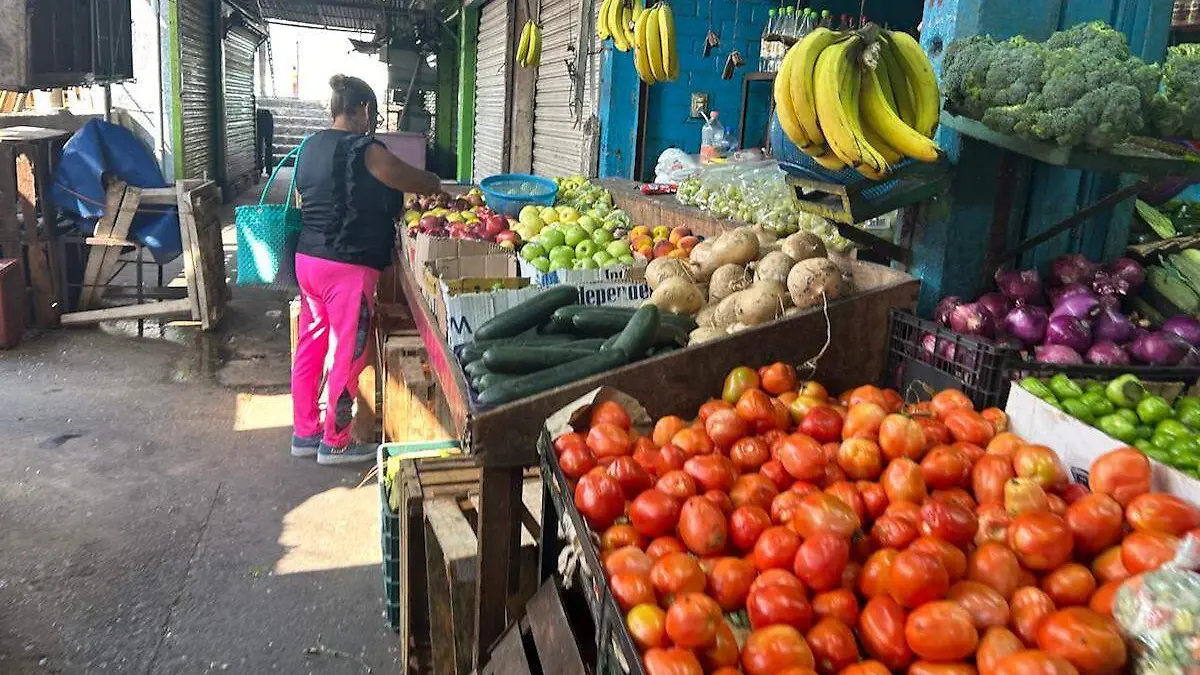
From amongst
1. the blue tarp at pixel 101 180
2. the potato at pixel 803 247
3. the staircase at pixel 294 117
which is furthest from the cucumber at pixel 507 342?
the staircase at pixel 294 117

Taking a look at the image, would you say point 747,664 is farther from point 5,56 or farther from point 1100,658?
point 5,56

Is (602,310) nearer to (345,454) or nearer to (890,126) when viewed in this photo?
(890,126)

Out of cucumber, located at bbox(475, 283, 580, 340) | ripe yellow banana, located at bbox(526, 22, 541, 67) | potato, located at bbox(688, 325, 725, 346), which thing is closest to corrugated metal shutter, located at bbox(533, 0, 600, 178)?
ripe yellow banana, located at bbox(526, 22, 541, 67)

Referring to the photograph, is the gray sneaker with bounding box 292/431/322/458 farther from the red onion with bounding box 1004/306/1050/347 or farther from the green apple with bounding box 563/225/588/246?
the red onion with bounding box 1004/306/1050/347

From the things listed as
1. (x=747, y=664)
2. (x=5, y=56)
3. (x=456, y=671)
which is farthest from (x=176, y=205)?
(x=747, y=664)

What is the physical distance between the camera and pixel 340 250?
488cm

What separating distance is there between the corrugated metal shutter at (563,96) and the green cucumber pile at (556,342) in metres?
5.12

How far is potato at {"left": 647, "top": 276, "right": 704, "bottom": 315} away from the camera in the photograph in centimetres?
311

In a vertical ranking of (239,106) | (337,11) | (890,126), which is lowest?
(890,126)

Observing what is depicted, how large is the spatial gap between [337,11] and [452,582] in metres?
20.3

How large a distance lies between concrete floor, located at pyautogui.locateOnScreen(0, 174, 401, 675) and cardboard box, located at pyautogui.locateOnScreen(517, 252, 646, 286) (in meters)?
1.57

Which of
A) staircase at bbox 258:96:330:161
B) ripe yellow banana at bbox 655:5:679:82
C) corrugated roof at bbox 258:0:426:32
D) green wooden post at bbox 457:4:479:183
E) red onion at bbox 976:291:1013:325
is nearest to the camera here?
red onion at bbox 976:291:1013:325

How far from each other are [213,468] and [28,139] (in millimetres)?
4211

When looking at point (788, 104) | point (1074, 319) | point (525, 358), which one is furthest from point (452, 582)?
point (1074, 319)
